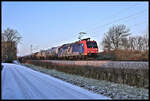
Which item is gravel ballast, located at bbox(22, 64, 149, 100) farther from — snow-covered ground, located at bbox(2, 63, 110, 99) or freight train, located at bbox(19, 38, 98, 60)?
freight train, located at bbox(19, 38, 98, 60)

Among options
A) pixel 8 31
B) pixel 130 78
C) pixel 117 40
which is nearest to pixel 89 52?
pixel 130 78

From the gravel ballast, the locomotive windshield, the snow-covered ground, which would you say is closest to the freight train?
the locomotive windshield

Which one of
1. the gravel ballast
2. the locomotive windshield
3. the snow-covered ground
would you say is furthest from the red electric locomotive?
the gravel ballast

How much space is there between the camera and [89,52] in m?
36.7

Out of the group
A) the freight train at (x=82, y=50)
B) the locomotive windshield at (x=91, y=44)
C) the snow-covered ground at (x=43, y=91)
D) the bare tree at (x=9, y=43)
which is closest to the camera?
the snow-covered ground at (x=43, y=91)

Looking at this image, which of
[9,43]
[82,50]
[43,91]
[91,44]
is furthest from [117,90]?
[9,43]

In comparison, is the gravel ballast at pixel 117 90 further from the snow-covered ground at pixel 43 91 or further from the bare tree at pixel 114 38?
the bare tree at pixel 114 38

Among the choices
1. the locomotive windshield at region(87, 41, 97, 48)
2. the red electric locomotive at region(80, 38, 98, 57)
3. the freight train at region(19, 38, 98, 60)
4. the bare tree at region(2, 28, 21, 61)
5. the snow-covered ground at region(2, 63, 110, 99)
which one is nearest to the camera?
the snow-covered ground at region(2, 63, 110, 99)

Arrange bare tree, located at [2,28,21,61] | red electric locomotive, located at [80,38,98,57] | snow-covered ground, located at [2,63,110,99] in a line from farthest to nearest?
bare tree, located at [2,28,21,61] → red electric locomotive, located at [80,38,98,57] → snow-covered ground, located at [2,63,110,99]

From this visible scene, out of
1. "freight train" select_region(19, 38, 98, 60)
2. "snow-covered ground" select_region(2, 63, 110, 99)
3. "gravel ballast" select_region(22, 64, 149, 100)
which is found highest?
"freight train" select_region(19, 38, 98, 60)

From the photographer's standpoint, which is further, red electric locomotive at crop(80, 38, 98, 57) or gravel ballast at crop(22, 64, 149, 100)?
red electric locomotive at crop(80, 38, 98, 57)

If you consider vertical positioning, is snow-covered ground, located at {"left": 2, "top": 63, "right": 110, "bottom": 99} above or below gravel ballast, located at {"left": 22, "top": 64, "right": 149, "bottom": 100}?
above

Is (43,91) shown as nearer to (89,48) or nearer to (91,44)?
(89,48)

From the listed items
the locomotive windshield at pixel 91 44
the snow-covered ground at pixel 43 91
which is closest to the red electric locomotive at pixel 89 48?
the locomotive windshield at pixel 91 44
